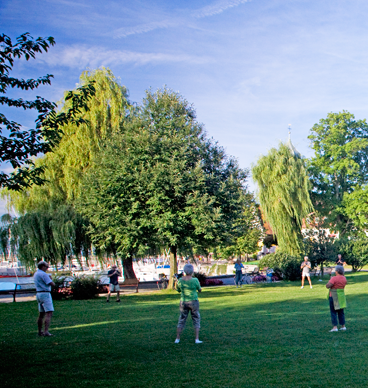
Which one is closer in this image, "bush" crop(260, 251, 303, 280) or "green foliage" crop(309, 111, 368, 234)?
"bush" crop(260, 251, 303, 280)

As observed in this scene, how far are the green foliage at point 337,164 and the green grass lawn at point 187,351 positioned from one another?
32803mm

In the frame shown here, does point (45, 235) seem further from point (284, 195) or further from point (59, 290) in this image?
point (284, 195)

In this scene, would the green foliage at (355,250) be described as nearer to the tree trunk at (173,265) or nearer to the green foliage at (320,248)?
the green foliage at (320,248)

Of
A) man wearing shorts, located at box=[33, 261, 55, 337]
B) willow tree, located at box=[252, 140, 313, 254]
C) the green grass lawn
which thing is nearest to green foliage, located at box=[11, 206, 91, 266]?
the green grass lawn

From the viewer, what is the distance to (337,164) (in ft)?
153

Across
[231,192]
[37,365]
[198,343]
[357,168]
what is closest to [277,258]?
[231,192]

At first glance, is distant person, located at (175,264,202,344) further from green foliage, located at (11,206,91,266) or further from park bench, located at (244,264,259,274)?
park bench, located at (244,264,259,274)

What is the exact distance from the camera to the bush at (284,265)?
117ft

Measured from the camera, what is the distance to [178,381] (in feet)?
22.9

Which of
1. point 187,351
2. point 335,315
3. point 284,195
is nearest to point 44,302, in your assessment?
point 187,351

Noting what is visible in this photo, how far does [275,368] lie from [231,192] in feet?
64.1

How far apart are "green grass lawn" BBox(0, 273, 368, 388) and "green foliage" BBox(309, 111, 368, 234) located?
3280 cm

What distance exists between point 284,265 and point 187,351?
27.5 metres

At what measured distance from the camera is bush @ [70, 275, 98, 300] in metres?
23.3
